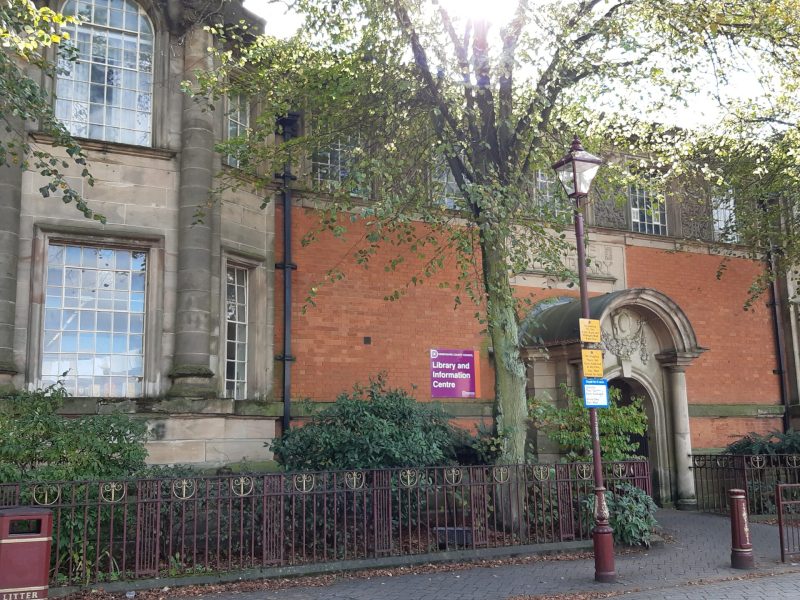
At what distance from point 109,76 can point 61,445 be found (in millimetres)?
6518

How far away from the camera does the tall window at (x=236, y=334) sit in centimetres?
1304

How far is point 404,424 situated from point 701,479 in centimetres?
818

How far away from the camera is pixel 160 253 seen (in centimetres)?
1196

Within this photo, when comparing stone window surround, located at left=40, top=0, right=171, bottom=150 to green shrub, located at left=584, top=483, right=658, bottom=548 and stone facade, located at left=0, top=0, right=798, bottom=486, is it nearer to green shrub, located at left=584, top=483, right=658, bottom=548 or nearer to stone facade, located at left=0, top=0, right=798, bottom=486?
stone facade, located at left=0, top=0, right=798, bottom=486

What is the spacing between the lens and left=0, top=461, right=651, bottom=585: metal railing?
788cm

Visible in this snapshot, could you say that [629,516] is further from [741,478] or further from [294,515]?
[741,478]

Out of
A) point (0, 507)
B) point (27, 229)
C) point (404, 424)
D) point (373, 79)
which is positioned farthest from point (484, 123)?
point (0, 507)

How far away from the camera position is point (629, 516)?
34.9 ft

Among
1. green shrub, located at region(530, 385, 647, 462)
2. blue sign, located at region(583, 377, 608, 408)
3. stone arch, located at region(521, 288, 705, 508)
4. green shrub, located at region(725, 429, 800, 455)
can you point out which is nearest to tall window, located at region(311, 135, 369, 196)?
stone arch, located at region(521, 288, 705, 508)

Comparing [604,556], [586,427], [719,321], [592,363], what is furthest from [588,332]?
[719,321]

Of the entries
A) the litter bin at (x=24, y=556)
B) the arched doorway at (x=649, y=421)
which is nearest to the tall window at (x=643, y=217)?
the arched doorway at (x=649, y=421)

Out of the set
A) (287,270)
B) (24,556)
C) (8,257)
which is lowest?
(24,556)

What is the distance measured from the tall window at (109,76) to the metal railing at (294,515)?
6275 millimetres

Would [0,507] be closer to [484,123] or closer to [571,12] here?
[484,123]
